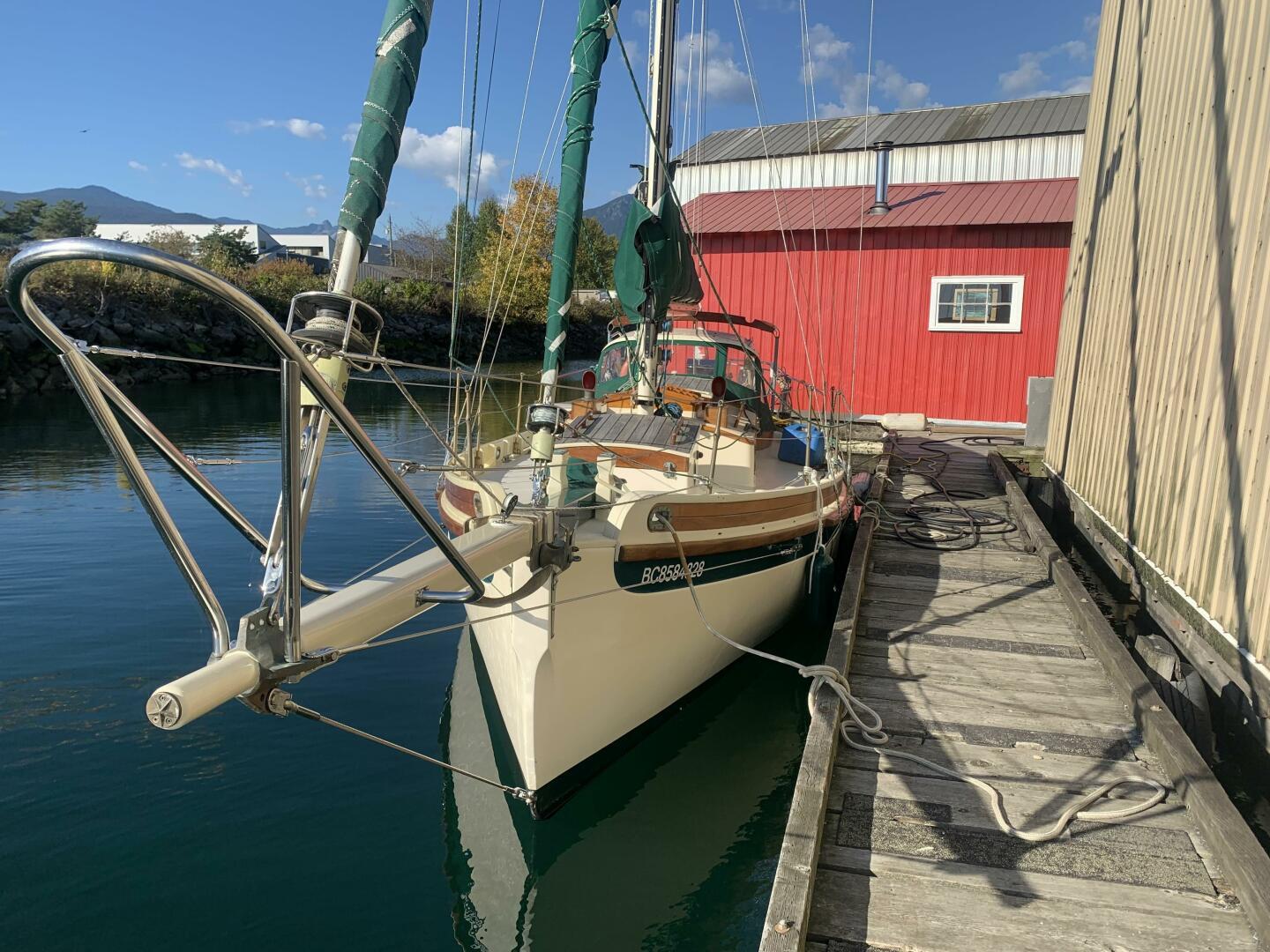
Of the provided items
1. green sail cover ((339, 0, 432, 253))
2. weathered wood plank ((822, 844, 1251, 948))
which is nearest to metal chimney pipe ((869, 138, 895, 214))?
green sail cover ((339, 0, 432, 253))

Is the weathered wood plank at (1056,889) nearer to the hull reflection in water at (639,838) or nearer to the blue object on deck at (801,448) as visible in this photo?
the hull reflection in water at (639,838)

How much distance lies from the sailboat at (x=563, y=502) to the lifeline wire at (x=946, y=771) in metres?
0.53

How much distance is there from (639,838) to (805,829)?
5.95ft

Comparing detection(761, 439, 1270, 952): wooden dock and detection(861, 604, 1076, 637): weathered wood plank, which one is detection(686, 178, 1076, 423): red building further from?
detection(761, 439, 1270, 952): wooden dock

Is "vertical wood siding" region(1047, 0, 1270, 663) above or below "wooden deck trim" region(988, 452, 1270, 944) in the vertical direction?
above

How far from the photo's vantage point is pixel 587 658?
197 inches

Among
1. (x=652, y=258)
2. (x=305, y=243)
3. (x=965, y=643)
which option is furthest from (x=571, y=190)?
(x=305, y=243)

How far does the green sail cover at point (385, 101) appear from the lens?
11.2ft

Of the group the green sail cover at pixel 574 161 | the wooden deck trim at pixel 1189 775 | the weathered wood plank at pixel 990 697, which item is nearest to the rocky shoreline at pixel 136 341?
the green sail cover at pixel 574 161

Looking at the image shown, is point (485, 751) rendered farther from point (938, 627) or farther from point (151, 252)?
point (151, 252)

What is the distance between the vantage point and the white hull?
4758 mm

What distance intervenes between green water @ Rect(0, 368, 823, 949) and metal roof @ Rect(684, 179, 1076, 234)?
11166 mm


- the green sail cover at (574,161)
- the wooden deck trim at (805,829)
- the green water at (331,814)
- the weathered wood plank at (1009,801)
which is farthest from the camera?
the green sail cover at (574,161)

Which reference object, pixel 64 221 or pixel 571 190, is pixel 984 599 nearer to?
pixel 571 190
